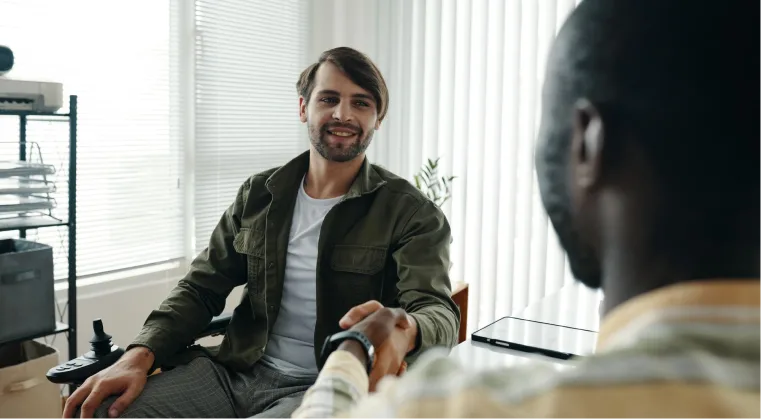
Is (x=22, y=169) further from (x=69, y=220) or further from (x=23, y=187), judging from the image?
(x=69, y=220)

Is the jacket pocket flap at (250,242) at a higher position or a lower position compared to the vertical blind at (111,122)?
lower

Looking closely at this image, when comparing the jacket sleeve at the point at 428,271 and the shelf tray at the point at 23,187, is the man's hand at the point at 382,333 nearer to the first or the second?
the jacket sleeve at the point at 428,271

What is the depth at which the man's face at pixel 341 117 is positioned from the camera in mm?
1937

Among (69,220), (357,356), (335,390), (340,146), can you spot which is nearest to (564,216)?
(335,390)

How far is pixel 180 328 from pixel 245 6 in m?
2.05

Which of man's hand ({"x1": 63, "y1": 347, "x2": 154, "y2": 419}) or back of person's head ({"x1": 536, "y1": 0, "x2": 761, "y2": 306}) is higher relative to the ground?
back of person's head ({"x1": 536, "y1": 0, "x2": 761, "y2": 306})

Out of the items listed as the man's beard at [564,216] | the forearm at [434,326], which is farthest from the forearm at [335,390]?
the forearm at [434,326]

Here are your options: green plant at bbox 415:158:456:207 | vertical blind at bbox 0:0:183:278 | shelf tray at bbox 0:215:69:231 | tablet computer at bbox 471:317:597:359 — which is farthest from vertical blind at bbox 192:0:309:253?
tablet computer at bbox 471:317:597:359

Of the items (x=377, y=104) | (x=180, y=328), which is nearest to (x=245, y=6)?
(x=377, y=104)

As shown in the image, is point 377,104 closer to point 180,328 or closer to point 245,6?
point 180,328

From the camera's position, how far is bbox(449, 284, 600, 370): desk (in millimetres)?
1396

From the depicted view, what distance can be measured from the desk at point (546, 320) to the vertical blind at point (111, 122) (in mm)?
1811

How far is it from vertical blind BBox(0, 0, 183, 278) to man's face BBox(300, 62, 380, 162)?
113cm

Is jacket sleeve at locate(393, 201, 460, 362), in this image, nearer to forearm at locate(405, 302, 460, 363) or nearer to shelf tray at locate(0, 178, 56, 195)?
forearm at locate(405, 302, 460, 363)
